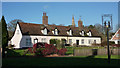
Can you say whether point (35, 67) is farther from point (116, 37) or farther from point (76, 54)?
point (116, 37)

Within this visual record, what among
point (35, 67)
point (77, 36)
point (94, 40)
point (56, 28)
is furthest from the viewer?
point (94, 40)

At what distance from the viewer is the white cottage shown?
37219 mm

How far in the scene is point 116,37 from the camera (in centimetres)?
5050

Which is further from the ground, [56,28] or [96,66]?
[56,28]

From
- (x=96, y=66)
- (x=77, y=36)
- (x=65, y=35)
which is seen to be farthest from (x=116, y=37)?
(x=96, y=66)

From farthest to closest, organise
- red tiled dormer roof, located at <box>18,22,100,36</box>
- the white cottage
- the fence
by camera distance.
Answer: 1. red tiled dormer roof, located at <box>18,22,100,36</box>
2. the white cottage
3. the fence

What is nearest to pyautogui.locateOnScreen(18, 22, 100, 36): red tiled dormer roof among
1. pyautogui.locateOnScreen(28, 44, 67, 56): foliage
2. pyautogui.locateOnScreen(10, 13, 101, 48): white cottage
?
pyautogui.locateOnScreen(10, 13, 101, 48): white cottage

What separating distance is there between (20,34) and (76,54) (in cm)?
2044

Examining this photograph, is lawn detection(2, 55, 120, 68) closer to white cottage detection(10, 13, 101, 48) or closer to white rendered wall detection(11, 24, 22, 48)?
white cottage detection(10, 13, 101, 48)

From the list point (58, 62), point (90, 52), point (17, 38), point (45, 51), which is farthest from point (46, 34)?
point (58, 62)

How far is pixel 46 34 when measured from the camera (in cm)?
4031

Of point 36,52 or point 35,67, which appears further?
point 36,52

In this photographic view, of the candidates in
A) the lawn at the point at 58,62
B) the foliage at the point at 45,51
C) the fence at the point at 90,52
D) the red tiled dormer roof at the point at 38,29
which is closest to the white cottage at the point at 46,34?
the red tiled dormer roof at the point at 38,29

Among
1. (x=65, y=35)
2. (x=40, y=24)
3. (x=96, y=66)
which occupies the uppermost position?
(x=40, y=24)
